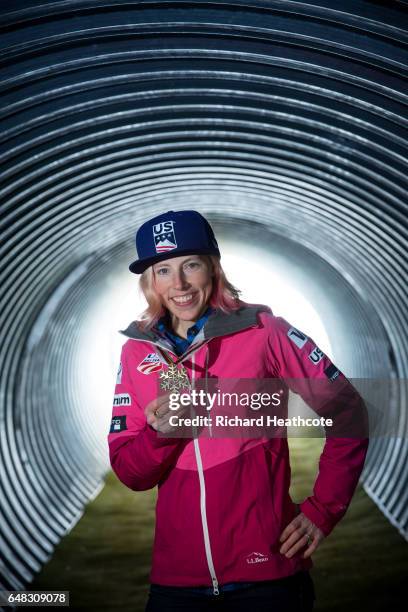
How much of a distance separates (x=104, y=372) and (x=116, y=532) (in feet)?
23.7

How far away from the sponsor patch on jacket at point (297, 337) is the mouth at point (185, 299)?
1.61 feet

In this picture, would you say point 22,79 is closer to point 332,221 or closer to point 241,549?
point 241,549

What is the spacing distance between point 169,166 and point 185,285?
3.41m

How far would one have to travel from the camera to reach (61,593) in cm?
673

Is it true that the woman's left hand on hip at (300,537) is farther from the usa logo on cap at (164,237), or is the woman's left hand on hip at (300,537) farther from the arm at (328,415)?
the usa logo on cap at (164,237)

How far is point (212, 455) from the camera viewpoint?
10.4ft

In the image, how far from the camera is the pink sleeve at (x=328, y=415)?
319cm

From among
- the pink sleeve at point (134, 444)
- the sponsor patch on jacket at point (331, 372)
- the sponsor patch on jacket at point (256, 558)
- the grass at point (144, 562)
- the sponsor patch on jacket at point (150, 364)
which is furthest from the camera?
the grass at point (144, 562)

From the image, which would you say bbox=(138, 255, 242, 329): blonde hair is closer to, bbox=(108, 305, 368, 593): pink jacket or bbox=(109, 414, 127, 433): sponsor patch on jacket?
bbox=(108, 305, 368, 593): pink jacket

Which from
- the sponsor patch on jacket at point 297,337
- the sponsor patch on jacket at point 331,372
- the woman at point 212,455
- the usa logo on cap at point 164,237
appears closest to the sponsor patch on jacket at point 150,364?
the woman at point 212,455

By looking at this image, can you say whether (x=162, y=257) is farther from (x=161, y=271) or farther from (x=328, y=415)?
(x=328, y=415)

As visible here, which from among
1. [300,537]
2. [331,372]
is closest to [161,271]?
[331,372]

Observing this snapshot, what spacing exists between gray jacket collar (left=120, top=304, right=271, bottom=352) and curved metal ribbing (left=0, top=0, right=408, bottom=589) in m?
1.65

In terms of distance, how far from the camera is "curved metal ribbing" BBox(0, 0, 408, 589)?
3979 mm
